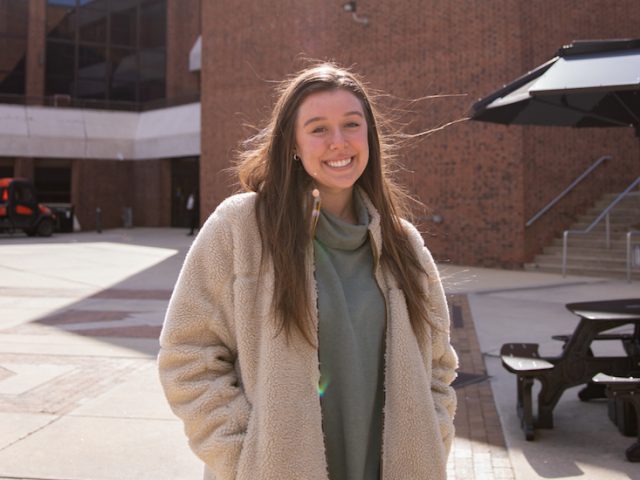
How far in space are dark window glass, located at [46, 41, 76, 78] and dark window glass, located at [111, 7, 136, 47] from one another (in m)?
2.19

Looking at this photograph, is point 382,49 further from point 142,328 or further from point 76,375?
point 76,375

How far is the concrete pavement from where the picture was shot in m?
4.12

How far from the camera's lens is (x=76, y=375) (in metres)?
6.18

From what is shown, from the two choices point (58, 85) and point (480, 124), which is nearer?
point (480, 124)

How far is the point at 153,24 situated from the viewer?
36.0 metres

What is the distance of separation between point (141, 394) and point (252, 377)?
4025mm

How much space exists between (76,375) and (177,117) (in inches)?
1058

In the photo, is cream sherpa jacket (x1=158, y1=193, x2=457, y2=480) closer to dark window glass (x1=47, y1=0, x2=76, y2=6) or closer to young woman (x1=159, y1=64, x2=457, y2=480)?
young woman (x1=159, y1=64, x2=457, y2=480)

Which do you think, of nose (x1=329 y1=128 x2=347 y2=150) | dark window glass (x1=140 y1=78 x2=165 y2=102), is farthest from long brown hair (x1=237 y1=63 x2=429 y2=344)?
dark window glass (x1=140 y1=78 x2=165 y2=102)

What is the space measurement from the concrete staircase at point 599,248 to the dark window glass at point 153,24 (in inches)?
1032

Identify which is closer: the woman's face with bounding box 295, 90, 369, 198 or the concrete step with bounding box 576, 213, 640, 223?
the woman's face with bounding box 295, 90, 369, 198

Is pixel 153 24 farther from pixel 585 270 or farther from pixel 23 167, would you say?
pixel 585 270

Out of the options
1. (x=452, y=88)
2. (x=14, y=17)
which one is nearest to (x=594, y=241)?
(x=452, y=88)

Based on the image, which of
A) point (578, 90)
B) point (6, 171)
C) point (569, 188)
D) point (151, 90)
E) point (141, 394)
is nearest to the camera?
point (578, 90)
